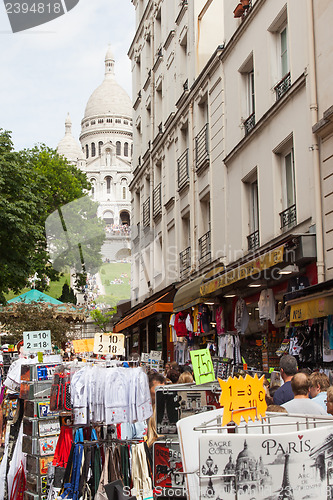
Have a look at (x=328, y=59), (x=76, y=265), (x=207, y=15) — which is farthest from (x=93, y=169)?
(x=328, y=59)

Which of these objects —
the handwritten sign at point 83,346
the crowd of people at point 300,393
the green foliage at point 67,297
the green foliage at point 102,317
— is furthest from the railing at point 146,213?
the green foliage at point 67,297

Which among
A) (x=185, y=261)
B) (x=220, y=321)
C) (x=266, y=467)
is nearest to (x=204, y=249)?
(x=185, y=261)

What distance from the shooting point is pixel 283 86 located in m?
12.5

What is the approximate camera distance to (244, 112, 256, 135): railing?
1403 cm

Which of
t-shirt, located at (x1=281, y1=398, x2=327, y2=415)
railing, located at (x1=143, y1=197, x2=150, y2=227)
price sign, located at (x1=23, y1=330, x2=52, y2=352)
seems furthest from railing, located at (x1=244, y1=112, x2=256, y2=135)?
railing, located at (x1=143, y1=197, x2=150, y2=227)

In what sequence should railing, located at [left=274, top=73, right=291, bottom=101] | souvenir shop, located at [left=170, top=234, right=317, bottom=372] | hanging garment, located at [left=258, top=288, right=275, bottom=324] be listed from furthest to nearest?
railing, located at [left=274, top=73, right=291, bottom=101]
hanging garment, located at [left=258, top=288, right=275, bottom=324]
souvenir shop, located at [left=170, top=234, right=317, bottom=372]

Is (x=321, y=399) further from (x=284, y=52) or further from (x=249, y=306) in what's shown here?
(x=284, y=52)

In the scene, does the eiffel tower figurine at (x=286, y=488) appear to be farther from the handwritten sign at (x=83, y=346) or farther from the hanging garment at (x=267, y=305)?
the handwritten sign at (x=83, y=346)

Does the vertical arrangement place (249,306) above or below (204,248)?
below

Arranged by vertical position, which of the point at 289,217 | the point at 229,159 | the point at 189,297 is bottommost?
the point at 189,297

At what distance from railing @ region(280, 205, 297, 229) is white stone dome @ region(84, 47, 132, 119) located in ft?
428

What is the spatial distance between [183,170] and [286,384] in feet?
43.5

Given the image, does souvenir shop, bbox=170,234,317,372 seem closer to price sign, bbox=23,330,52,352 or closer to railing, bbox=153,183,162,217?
price sign, bbox=23,330,52,352

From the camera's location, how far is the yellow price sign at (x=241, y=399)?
12.4 ft
